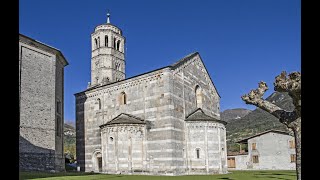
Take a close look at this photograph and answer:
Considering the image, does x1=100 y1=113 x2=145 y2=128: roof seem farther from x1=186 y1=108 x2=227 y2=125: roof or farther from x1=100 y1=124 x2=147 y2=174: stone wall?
x1=186 y1=108 x2=227 y2=125: roof

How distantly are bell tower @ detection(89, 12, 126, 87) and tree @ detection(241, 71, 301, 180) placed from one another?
35090 mm

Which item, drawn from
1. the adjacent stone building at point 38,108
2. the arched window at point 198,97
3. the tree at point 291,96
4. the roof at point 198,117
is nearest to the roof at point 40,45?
the adjacent stone building at point 38,108

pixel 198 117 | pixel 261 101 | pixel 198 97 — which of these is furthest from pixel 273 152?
pixel 261 101

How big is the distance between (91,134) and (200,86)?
1317 centimetres

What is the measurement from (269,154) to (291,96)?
34916 millimetres

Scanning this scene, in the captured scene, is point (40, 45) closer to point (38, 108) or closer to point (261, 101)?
point (38, 108)

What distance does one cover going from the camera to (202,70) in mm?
36656

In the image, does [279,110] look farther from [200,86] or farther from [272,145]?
[272,145]

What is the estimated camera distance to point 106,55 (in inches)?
2005

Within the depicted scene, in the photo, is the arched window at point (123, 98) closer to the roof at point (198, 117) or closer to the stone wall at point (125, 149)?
the stone wall at point (125, 149)

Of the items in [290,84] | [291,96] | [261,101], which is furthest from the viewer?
[261,101]

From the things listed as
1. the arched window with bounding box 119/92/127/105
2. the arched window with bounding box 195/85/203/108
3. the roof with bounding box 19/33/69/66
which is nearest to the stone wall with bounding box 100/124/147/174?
the arched window with bounding box 119/92/127/105

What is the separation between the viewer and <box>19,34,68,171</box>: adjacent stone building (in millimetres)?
27234
